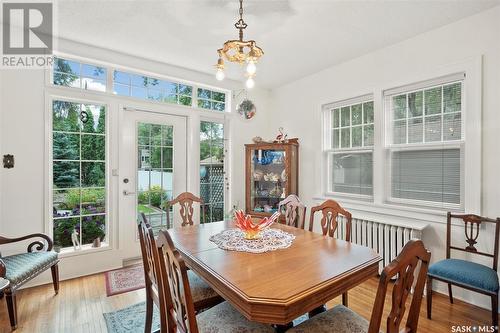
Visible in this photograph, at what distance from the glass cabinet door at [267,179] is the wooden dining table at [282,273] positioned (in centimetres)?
215

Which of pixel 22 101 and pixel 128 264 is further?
pixel 128 264

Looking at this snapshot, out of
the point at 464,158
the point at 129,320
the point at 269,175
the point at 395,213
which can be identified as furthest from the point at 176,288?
the point at 269,175

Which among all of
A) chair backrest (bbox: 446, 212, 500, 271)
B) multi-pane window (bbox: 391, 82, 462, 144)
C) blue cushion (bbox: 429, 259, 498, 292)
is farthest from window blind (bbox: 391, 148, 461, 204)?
blue cushion (bbox: 429, 259, 498, 292)

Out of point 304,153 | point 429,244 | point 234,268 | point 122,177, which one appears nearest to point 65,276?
point 122,177

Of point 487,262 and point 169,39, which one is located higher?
point 169,39

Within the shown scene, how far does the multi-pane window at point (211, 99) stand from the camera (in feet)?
13.1

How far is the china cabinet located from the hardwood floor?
5.62ft

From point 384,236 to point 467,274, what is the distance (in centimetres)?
89

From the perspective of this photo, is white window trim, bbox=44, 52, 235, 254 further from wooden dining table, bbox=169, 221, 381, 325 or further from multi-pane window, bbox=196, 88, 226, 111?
wooden dining table, bbox=169, 221, 381, 325

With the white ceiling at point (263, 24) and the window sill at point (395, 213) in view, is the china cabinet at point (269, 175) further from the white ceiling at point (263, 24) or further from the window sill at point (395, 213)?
the white ceiling at point (263, 24)

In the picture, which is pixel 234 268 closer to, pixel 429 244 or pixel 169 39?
pixel 429 244

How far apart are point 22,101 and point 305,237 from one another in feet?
10.2

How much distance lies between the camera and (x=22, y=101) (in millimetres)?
2707

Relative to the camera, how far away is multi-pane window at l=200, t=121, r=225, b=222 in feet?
13.1
